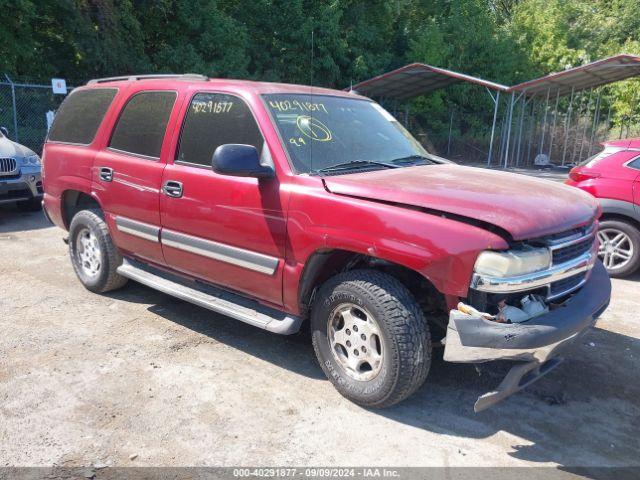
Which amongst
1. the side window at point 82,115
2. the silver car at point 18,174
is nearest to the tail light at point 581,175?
the side window at point 82,115

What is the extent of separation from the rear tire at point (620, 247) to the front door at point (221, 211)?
463 centimetres

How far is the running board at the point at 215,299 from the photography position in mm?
3838

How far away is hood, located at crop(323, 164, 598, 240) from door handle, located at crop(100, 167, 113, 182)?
2.31m

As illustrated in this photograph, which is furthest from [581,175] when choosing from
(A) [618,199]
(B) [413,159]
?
(B) [413,159]

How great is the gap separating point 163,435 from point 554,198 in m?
2.77

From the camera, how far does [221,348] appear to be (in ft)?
14.4

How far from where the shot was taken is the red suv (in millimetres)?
3045

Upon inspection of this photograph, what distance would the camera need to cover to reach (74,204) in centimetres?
568

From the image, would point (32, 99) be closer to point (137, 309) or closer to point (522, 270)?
point (137, 309)

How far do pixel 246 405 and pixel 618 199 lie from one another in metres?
5.21

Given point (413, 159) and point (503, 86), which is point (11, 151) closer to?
point (413, 159)

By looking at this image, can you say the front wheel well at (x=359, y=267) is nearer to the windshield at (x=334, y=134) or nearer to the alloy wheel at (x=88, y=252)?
the windshield at (x=334, y=134)

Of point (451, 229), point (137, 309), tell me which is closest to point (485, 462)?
point (451, 229)

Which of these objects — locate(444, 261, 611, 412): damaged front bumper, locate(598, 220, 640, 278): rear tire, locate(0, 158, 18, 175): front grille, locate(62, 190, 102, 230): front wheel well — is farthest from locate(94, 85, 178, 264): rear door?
locate(598, 220, 640, 278): rear tire
